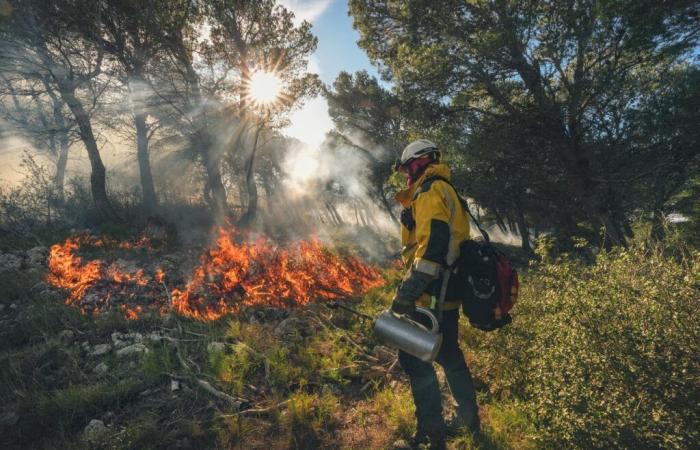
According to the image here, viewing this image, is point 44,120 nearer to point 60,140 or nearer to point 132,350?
point 60,140

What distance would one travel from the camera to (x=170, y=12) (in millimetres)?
11336

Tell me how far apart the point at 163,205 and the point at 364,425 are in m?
15.2

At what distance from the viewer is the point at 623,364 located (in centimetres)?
221

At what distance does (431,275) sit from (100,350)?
491 centimetres

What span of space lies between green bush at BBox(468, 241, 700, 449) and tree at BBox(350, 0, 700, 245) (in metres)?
5.05

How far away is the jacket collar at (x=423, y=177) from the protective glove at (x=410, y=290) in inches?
27.9

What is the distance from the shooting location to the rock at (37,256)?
8164 millimetres

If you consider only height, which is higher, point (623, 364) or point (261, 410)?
point (623, 364)

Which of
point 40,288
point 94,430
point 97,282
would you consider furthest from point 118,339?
point 40,288

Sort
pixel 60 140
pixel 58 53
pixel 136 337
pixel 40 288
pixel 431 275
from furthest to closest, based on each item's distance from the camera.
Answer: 1. pixel 60 140
2. pixel 58 53
3. pixel 40 288
4. pixel 136 337
5. pixel 431 275

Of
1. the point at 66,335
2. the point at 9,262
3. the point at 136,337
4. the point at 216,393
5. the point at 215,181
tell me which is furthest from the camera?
the point at 215,181

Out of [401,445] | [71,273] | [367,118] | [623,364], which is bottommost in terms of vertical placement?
[401,445]

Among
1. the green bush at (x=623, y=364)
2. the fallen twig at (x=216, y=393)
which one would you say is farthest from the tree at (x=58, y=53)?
the green bush at (x=623, y=364)

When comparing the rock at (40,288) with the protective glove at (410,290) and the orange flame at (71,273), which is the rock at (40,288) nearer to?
the orange flame at (71,273)
